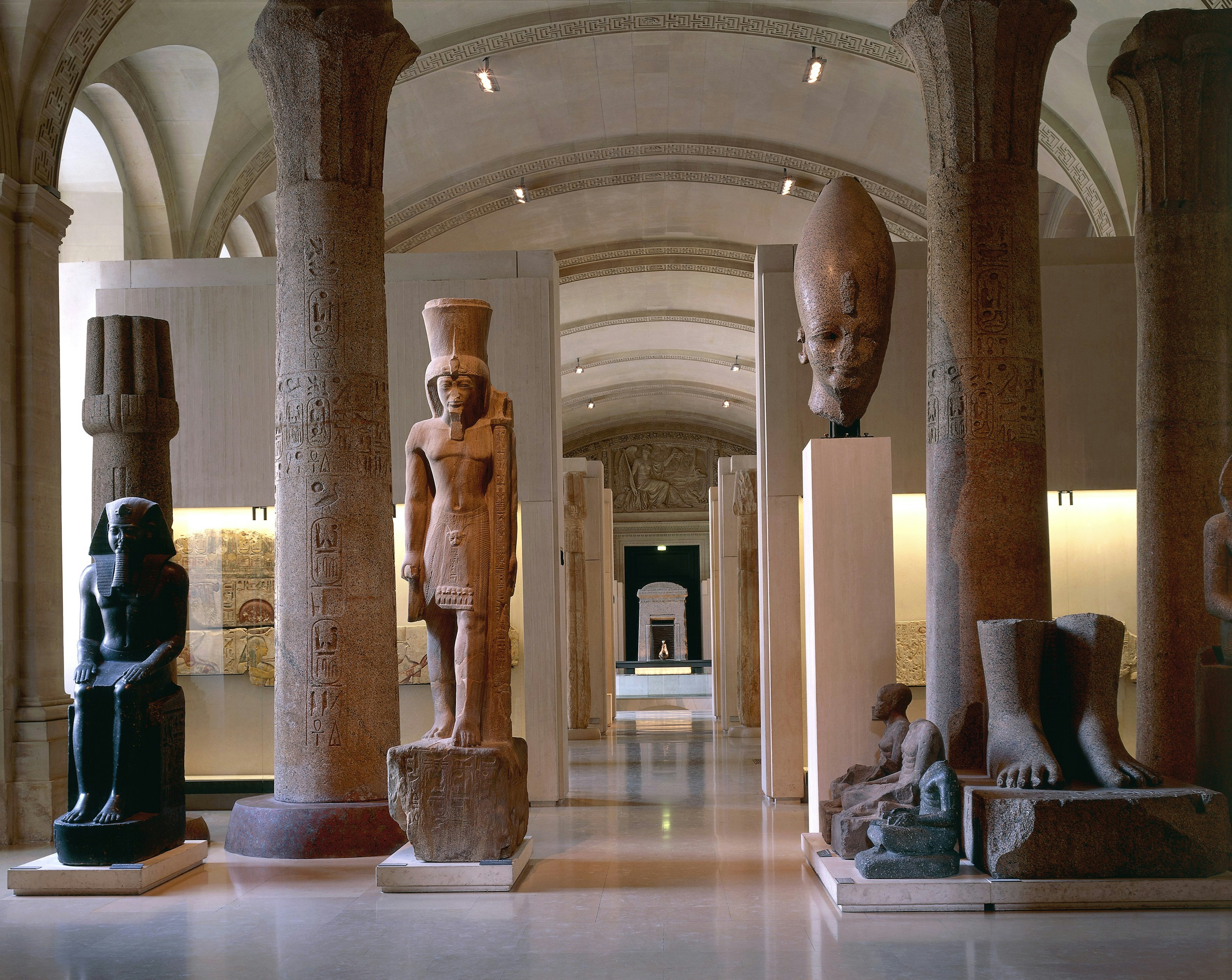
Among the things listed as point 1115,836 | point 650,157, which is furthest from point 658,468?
point 1115,836

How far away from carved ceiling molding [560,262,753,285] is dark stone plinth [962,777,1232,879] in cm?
1665

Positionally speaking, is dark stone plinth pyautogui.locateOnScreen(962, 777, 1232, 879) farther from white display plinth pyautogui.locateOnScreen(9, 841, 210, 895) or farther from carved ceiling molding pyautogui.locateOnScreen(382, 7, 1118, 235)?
carved ceiling molding pyautogui.locateOnScreen(382, 7, 1118, 235)

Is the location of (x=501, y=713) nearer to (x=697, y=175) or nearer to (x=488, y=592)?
(x=488, y=592)

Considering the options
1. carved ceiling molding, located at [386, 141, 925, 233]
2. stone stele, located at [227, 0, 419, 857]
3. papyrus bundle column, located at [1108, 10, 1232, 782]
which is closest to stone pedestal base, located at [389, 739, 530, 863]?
stone stele, located at [227, 0, 419, 857]

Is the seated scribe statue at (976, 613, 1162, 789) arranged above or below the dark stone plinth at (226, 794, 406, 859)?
above

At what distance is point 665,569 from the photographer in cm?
4000

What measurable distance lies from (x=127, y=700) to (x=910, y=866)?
4.37 meters

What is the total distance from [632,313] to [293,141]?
17.2 meters

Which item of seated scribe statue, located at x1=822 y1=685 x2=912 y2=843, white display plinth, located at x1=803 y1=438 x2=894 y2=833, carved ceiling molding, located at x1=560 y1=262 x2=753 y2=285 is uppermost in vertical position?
carved ceiling molding, located at x1=560 y1=262 x2=753 y2=285

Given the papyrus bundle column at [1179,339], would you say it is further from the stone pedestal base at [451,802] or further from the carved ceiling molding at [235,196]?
the carved ceiling molding at [235,196]

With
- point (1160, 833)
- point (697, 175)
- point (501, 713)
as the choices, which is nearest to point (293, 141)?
point (501, 713)

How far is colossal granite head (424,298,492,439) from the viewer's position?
22.5 ft

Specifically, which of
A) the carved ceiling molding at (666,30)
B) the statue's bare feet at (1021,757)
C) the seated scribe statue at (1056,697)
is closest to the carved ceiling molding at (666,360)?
the carved ceiling molding at (666,30)

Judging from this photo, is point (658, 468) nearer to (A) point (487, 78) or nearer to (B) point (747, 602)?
(B) point (747, 602)
